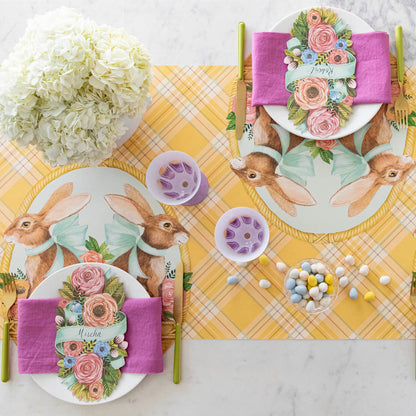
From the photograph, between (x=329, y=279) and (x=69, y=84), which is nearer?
(x=69, y=84)

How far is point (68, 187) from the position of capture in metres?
1.14

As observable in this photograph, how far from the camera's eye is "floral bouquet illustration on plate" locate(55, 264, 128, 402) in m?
1.07

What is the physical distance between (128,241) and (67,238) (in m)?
0.14

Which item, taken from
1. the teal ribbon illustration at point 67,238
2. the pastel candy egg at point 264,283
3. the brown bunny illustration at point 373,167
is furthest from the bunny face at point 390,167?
the teal ribbon illustration at point 67,238

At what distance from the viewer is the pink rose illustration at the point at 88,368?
1.07 meters

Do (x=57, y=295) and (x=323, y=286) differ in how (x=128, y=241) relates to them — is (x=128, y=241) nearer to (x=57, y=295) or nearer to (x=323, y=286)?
(x=57, y=295)

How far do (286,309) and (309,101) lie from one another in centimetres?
48

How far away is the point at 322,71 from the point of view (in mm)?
1112

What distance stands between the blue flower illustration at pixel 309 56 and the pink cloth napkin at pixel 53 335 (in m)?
0.65

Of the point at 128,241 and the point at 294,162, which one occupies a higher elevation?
the point at 294,162

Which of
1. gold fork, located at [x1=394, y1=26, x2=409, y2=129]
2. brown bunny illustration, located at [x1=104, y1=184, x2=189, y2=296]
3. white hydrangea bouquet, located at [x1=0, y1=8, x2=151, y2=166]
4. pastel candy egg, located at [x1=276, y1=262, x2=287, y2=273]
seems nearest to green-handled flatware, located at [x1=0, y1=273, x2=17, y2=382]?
brown bunny illustration, located at [x1=104, y1=184, x2=189, y2=296]

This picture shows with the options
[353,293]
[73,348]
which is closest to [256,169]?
[353,293]

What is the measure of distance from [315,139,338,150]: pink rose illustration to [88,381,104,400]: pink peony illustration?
2.41 ft

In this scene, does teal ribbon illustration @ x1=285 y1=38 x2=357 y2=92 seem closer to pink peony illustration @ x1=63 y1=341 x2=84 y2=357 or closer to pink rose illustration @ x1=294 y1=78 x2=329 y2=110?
pink rose illustration @ x1=294 y1=78 x2=329 y2=110
